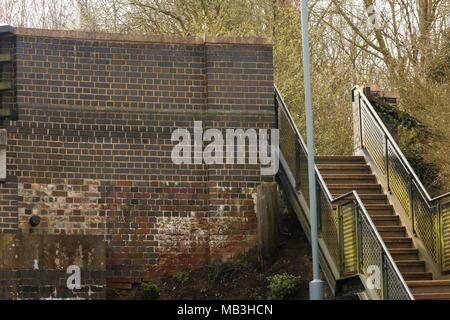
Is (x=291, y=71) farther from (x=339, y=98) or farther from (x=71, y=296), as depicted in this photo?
(x=71, y=296)

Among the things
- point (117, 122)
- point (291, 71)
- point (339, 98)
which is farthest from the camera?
point (339, 98)

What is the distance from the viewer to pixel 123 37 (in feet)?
77.7

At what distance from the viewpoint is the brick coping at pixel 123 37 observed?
23.1m

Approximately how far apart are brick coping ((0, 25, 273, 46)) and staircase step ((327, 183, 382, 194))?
309 cm

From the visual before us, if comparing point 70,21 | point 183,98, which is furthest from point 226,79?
point 70,21

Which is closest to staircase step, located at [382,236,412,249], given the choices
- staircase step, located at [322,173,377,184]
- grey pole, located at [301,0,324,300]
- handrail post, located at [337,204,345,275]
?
handrail post, located at [337,204,345,275]

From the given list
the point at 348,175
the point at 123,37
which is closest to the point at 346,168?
the point at 348,175

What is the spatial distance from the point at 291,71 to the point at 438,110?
6554 millimetres

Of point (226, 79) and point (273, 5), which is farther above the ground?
point (273, 5)

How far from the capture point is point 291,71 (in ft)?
103

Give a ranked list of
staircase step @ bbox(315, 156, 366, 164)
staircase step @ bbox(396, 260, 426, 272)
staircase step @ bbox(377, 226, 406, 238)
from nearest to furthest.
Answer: staircase step @ bbox(396, 260, 426, 272) < staircase step @ bbox(377, 226, 406, 238) < staircase step @ bbox(315, 156, 366, 164)

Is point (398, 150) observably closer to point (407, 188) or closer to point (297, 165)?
point (407, 188)

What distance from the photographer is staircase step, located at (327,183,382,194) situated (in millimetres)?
23562

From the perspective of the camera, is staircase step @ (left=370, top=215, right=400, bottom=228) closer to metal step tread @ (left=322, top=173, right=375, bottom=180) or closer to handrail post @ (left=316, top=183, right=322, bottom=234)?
handrail post @ (left=316, top=183, right=322, bottom=234)
